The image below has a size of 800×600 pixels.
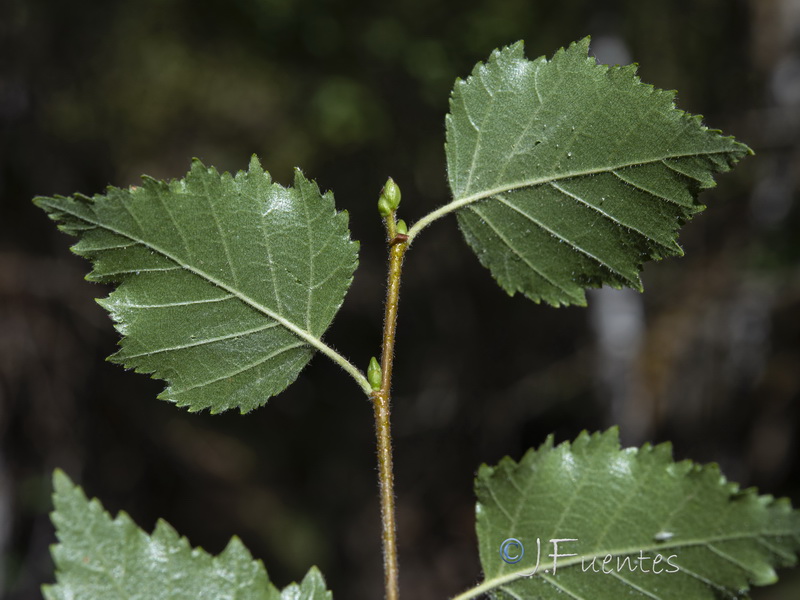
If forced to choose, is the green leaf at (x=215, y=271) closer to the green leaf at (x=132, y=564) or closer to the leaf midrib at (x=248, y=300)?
the leaf midrib at (x=248, y=300)

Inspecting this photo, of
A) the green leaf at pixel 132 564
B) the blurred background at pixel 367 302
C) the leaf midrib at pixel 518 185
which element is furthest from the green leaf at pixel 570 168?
the blurred background at pixel 367 302

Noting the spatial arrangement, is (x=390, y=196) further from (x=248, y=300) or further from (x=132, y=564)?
(x=132, y=564)

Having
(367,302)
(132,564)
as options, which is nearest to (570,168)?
(132,564)

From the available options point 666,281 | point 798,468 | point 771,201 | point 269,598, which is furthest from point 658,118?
point 798,468

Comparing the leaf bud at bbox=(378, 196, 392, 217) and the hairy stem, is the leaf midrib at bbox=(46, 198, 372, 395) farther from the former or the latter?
the leaf bud at bbox=(378, 196, 392, 217)

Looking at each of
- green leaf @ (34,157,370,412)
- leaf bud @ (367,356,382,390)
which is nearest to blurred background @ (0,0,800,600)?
green leaf @ (34,157,370,412)
